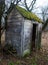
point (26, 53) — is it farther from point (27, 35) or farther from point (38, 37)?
point (38, 37)

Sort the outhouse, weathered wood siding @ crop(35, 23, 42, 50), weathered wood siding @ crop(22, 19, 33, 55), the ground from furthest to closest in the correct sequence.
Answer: weathered wood siding @ crop(35, 23, 42, 50) → weathered wood siding @ crop(22, 19, 33, 55) → the outhouse → the ground

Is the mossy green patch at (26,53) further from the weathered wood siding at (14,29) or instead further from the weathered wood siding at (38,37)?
the weathered wood siding at (38,37)

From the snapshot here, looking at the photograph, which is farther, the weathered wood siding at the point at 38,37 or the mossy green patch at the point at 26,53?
the weathered wood siding at the point at 38,37

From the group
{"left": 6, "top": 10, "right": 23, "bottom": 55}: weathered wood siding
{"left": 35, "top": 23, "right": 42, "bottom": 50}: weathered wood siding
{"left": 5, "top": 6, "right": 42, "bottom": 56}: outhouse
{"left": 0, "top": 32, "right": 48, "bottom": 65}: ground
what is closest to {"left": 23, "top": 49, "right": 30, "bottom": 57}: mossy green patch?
{"left": 5, "top": 6, "right": 42, "bottom": 56}: outhouse

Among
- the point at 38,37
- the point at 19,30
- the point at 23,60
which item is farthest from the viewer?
the point at 38,37

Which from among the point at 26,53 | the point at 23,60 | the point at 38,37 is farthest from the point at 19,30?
the point at 38,37

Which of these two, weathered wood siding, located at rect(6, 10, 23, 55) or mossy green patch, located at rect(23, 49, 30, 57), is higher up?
weathered wood siding, located at rect(6, 10, 23, 55)

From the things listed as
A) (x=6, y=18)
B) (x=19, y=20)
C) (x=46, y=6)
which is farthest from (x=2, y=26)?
(x=46, y=6)

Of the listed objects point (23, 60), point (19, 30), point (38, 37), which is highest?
point (19, 30)

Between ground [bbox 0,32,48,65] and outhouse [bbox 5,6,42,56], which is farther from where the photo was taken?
outhouse [bbox 5,6,42,56]

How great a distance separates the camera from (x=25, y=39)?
953 cm

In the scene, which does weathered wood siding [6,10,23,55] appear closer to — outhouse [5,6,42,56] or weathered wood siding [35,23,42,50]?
outhouse [5,6,42,56]

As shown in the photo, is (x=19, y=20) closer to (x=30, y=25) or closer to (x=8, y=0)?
(x=30, y=25)

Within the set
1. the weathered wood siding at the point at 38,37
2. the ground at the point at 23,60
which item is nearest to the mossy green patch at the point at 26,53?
the ground at the point at 23,60
